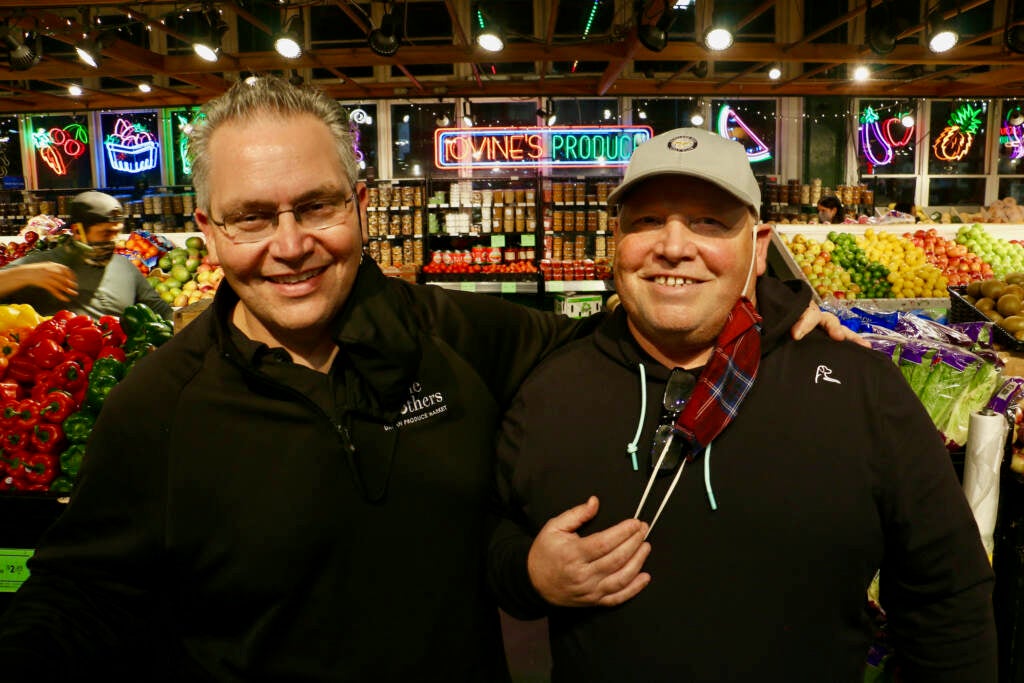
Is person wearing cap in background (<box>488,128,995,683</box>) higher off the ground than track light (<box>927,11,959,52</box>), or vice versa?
track light (<box>927,11,959,52</box>)

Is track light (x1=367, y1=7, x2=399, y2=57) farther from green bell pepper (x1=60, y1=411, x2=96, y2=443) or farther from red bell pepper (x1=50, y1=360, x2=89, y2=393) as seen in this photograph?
green bell pepper (x1=60, y1=411, x2=96, y2=443)

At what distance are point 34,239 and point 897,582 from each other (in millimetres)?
6560

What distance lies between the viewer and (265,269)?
1.33 metres

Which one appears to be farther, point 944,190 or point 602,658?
point 944,190

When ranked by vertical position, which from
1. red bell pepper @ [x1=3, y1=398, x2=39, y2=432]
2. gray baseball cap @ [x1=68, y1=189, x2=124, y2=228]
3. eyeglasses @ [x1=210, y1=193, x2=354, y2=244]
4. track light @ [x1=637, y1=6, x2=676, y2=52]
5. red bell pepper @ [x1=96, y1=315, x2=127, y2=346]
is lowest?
red bell pepper @ [x1=3, y1=398, x2=39, y2=432]

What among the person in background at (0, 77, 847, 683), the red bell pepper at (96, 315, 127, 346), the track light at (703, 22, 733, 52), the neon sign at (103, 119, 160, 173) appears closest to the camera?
the person in background at (0, 77, 847, 683)

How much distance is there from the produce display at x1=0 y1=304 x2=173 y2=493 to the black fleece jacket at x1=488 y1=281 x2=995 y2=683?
5.65 ft

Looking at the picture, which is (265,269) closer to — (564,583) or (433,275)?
(564,583)

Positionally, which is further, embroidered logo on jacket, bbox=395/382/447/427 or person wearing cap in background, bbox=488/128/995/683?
embroidered logo on jacket, bbox=395/382/447/427

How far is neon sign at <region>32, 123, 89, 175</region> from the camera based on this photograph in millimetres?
12477

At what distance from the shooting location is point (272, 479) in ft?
4.36

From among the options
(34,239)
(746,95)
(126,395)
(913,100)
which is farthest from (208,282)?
(913,100)

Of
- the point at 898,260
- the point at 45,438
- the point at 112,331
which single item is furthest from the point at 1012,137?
the point at 45,438

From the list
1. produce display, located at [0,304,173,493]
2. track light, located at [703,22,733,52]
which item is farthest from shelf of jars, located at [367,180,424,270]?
produce display, located at [0,304,173,493]
